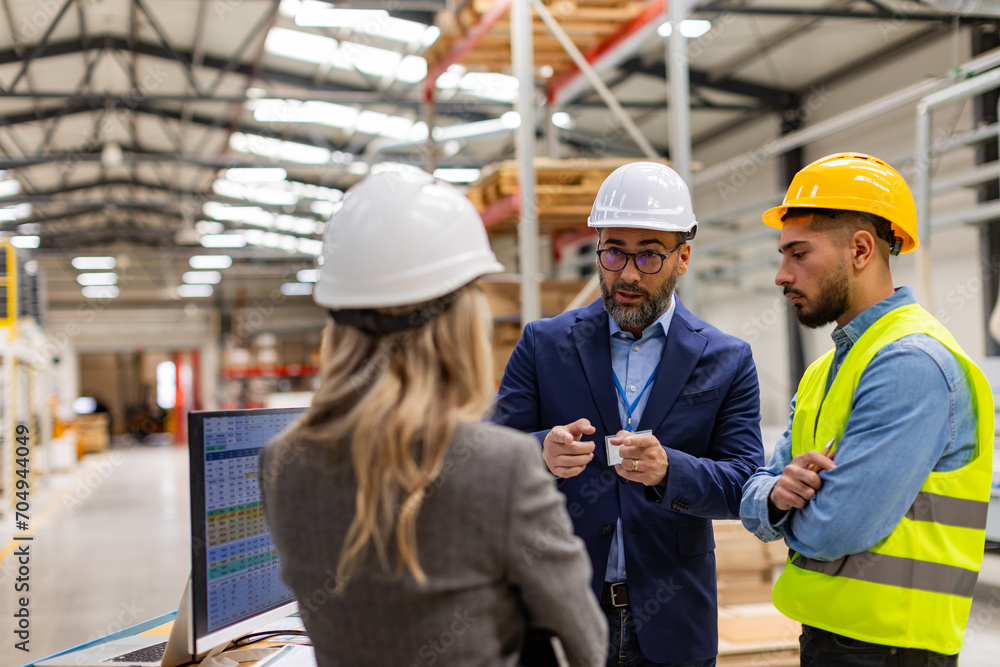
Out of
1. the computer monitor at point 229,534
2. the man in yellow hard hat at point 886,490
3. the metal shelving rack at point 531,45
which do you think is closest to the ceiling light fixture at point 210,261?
the metal shelving rack at point 531,45

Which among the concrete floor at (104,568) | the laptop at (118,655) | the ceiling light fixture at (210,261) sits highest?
the ceiling light fixture at (210,261)

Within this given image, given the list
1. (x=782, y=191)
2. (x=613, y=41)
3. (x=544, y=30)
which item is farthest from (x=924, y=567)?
(x=782, y=191)

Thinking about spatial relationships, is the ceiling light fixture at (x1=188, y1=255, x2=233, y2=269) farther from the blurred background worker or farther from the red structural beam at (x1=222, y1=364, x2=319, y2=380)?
the blurred background worker

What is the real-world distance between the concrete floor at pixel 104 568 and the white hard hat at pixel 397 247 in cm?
484

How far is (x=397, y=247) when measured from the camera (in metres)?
1.23

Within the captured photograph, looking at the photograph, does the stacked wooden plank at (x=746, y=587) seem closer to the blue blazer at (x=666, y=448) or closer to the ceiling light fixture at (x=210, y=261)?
the blue blazer at (x=666, y=448)

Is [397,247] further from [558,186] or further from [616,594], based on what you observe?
[558,186]

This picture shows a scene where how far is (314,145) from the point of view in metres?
16.6

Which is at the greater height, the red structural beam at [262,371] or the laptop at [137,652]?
the red structural beam at [262,371]

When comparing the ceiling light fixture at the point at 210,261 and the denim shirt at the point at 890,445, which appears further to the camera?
the ceiling light fixture at the point at 210,261

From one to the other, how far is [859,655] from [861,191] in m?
1.05

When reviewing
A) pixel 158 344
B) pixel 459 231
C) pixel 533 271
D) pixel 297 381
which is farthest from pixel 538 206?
pixel 158 344

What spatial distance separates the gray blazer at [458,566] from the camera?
1125 millimetres

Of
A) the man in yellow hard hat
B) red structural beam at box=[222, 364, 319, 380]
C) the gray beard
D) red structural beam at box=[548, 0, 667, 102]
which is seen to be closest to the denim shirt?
the man in yellow hard hat
